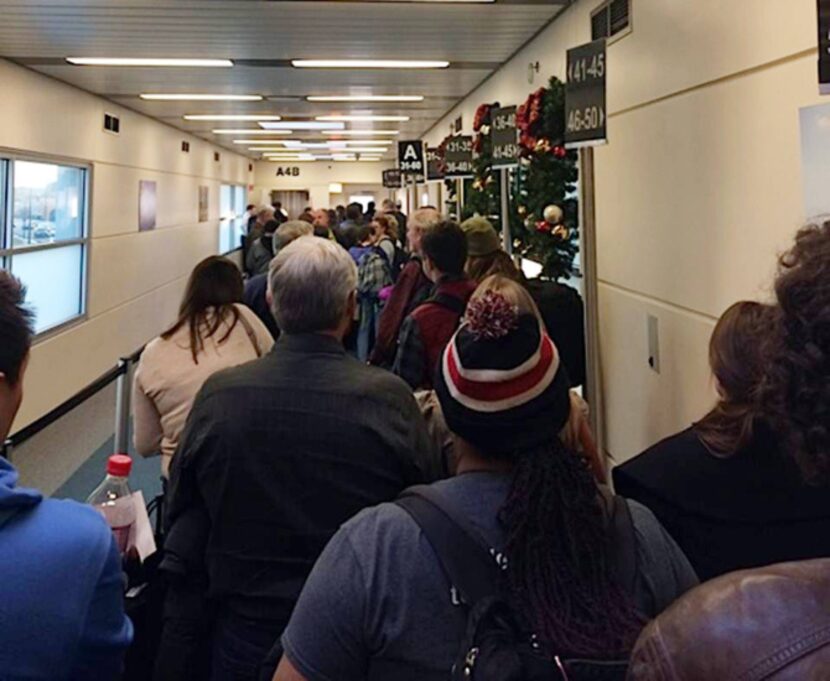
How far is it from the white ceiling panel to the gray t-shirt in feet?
12.4

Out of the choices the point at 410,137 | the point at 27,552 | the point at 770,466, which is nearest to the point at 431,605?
the point at 27,552

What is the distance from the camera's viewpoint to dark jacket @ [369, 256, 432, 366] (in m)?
3.75

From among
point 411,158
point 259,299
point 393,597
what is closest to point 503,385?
point 393,597

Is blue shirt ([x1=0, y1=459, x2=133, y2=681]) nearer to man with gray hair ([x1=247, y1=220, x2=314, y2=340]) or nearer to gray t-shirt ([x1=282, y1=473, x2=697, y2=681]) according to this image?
gray t-shirt ([x1=282, y1=473, x2=697, y2=681])

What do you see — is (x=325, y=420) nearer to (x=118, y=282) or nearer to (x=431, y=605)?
(x=431, y=605)

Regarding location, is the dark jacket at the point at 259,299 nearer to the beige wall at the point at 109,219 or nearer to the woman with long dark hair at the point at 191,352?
the woman with long dark hair at the point at 191,352

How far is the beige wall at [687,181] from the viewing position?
2.04 meters

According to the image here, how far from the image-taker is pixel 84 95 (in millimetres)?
7164

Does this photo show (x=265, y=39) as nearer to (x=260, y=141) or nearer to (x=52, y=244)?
(x=52, y=244)

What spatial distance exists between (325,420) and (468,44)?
4478mm

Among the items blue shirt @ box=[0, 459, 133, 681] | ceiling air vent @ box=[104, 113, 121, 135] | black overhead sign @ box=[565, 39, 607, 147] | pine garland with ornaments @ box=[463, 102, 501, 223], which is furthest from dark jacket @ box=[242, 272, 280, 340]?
ceiling air vent @ box=[104, 113, 121, 135]

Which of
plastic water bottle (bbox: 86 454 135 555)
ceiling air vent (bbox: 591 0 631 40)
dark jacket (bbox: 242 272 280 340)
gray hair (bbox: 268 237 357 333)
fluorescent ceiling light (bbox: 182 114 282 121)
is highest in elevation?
fluorescent ceiling light (bbox: 182 114 282 121)

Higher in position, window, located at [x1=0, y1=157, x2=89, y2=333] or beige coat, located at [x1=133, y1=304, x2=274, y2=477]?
window, located at [x1=0, y1=157, x2=89, y2=333]

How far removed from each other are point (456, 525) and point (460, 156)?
6.08 meters
